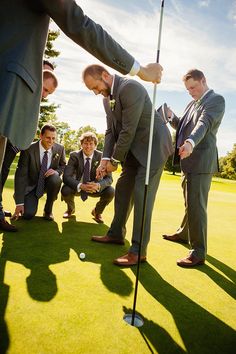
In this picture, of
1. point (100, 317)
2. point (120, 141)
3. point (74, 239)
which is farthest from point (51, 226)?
point (100, 317)

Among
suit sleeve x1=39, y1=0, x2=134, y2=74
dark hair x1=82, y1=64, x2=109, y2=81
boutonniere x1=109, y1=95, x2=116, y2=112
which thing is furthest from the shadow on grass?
dark hair x1=82, y1=64, x2=109, y2=81

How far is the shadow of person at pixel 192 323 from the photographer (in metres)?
2.05

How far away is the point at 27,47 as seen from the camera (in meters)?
1.73

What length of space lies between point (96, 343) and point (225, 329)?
→ 0.99 meters

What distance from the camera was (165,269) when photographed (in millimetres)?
3381

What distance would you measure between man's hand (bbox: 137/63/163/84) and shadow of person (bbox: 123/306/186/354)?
1746 millimetres

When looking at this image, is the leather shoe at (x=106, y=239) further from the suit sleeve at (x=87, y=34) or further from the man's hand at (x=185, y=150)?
the suit sleeve at (x=87, y=34)

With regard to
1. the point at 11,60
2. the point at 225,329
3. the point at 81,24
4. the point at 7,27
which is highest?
the point at 81,24

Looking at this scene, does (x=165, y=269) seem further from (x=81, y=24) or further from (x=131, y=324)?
(x=81, y=24)

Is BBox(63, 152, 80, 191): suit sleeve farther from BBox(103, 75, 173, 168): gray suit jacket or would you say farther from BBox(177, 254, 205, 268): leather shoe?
BBox(177, 254, 205, 268): leather shoe

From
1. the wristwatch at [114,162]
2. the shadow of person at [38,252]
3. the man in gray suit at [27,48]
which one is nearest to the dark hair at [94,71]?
the wristwatch at [114,162]

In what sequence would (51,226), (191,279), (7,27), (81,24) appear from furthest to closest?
(51,226) → (191,279) → (81,24) → (7,27)

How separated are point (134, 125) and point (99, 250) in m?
1.54

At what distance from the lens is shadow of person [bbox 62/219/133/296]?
2.84 metres
